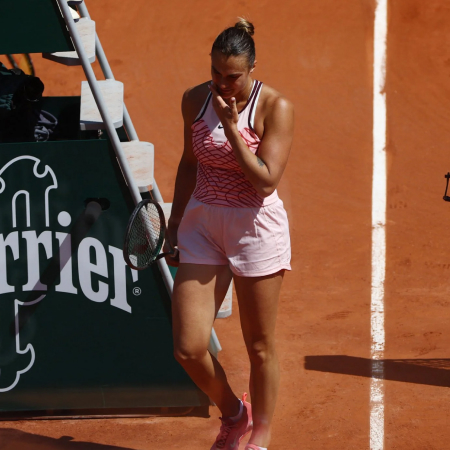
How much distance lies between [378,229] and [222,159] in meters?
4.06

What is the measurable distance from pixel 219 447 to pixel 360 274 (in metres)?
2.97

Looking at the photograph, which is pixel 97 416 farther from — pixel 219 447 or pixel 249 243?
pixel 249 243

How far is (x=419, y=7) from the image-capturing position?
10492 millimetres

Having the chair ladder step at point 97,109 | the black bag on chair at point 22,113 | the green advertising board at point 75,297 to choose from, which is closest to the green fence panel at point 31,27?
the chair ladder step at point 97,109

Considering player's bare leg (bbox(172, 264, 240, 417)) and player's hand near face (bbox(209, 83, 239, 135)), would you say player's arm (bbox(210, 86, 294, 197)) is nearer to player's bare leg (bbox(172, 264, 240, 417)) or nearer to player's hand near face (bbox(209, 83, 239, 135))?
player's hand near face (bbox(209, 83, 239, 135))

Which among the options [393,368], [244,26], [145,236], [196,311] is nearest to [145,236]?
[145,236]

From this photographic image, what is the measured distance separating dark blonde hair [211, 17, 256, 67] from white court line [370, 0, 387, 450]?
2197mm

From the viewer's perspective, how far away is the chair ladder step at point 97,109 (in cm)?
440

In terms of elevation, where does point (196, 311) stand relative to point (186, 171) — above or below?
below

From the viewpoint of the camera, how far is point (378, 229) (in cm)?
739

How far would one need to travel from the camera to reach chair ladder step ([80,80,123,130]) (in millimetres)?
4402

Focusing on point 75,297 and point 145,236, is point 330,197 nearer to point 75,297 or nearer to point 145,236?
point 75,297

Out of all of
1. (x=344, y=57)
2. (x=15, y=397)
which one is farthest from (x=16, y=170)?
(x=344, y=57)

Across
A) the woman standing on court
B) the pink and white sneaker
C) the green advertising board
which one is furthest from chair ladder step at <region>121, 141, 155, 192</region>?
the pink and white sneaker
